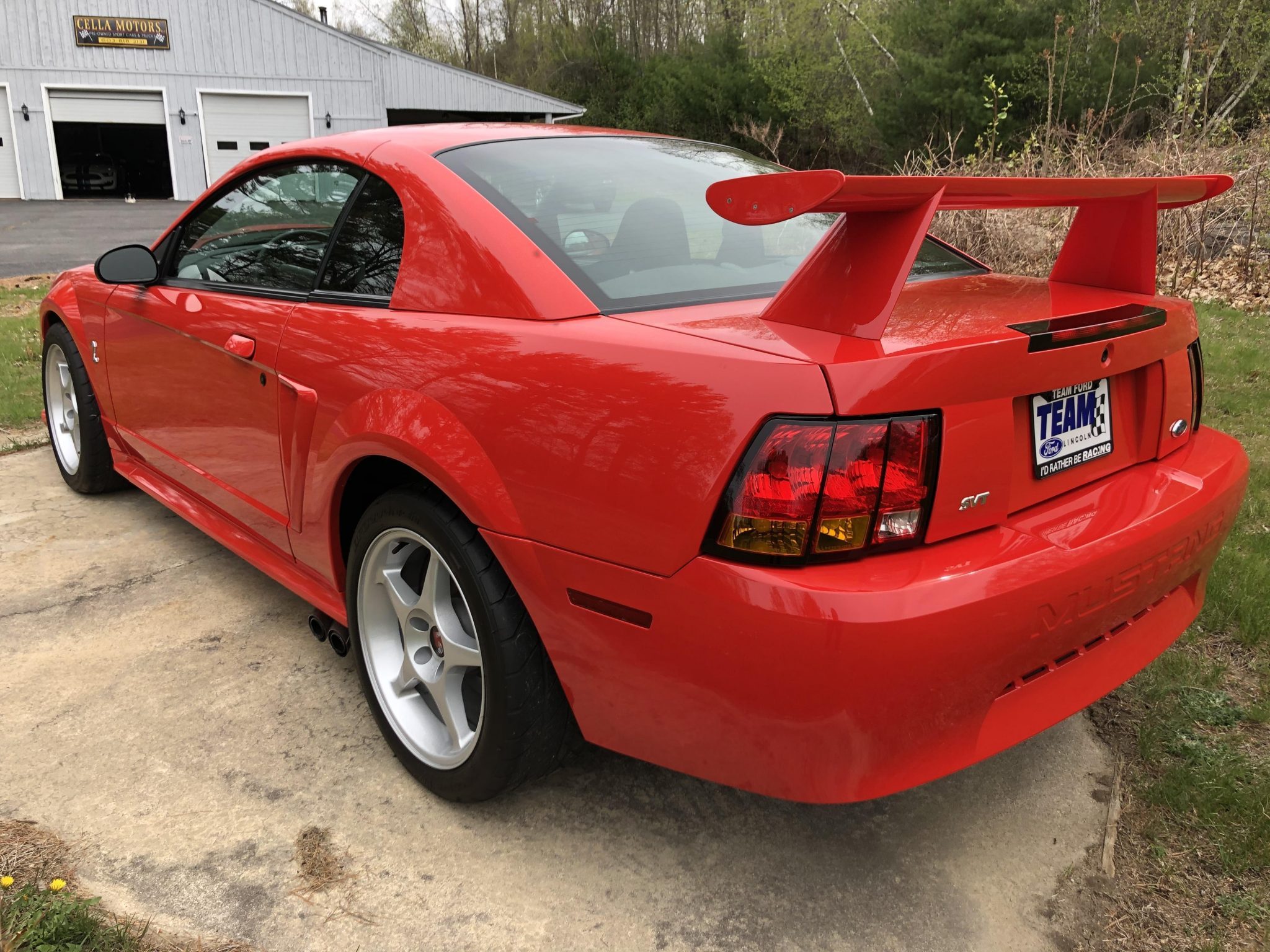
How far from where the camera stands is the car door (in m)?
2.50


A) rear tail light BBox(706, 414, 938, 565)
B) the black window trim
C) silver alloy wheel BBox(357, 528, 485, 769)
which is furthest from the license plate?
the black window trim

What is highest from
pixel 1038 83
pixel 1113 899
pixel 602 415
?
pixel 1038 83

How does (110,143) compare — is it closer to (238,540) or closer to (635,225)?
(238,540)

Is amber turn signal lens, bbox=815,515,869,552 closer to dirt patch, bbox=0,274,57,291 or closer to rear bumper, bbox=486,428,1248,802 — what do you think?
rear bumper, bbox=486,428,1248,802

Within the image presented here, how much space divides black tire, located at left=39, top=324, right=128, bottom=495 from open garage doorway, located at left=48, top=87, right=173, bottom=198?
26.4 metres

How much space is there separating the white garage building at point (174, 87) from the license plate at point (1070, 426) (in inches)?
1024

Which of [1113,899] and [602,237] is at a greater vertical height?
[602,237]

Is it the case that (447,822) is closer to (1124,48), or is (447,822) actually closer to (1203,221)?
(1203,221)

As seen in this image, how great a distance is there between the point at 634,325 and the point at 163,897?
1.47 metres

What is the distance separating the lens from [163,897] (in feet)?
6.12

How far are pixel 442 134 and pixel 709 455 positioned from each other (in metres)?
1.41

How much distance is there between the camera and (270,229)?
277cm

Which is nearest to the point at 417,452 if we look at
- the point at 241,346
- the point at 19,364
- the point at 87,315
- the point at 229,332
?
the point at 241,346

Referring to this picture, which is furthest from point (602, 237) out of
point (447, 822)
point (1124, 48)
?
point (1124, 48)
